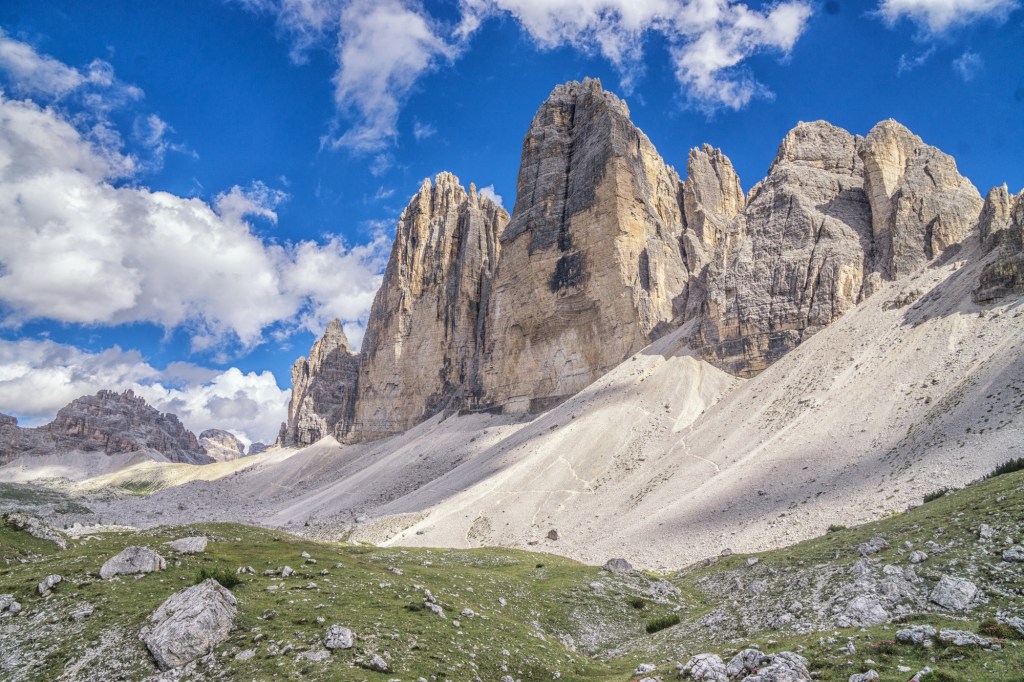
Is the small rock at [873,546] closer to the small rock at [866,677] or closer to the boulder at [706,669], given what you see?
the boulder at [706,669]

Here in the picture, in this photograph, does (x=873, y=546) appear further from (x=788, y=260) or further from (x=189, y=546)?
(x=788, y=260)

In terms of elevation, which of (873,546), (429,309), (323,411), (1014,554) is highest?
(429,309)

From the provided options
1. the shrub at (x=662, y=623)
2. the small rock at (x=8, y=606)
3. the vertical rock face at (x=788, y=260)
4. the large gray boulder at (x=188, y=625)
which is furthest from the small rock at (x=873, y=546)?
the vertical rock face at (x=788, y=260)

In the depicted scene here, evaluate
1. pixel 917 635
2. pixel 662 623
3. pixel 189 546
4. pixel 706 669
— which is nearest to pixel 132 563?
pixel 189 546

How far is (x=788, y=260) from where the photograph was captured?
7325 centimetres

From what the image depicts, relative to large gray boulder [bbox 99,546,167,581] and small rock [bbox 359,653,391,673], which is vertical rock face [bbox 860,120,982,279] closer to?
small rock [bbox 359,653,391,673]

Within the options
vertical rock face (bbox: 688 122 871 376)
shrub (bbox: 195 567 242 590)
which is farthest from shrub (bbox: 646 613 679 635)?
vertical rock face (bbox: 688 122 871 376)

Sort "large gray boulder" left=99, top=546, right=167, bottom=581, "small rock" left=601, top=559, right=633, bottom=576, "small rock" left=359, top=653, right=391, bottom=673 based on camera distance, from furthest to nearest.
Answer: "small rock" left=601, top=559, right=633, bottom=576 → "large gray boulder" left=99, top=546, right=167, bottom=581 → "small rock" left=359, top=653, right=391, bottom=673

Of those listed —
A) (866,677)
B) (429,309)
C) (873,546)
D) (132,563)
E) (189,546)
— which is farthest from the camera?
(429,309)

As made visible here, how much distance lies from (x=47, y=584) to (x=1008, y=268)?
215ft

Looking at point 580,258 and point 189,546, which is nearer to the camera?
point 189,546

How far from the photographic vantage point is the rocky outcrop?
50.5 m

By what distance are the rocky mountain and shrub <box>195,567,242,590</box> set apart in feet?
201

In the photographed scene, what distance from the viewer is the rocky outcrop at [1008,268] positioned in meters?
50.5
